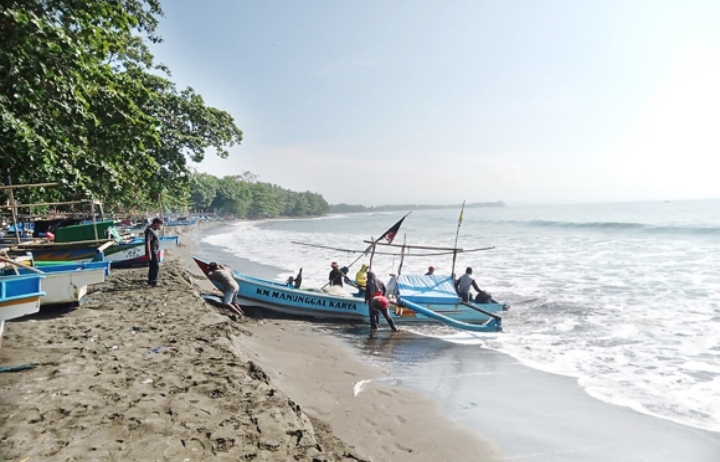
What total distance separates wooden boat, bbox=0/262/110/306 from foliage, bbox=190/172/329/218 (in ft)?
205

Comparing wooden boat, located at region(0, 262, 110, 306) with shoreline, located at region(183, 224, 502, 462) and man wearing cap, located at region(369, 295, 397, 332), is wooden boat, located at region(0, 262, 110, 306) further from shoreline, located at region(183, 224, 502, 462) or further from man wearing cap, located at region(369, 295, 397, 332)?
man wearing cap, located at region(369, 295, 397, 332)

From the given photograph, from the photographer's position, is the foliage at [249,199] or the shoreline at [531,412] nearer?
the shoreline at [531,412]

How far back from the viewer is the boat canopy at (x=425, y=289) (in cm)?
1262

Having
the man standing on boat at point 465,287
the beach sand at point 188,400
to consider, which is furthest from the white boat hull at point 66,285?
the man standing on boat at point 465,287

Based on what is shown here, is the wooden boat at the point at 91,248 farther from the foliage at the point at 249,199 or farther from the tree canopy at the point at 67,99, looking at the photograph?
the foliage at the point at 249,199

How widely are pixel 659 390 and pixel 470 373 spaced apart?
10.9 ft

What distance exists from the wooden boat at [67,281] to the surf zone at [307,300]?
4.36 meters

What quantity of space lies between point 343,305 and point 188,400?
24.7ft

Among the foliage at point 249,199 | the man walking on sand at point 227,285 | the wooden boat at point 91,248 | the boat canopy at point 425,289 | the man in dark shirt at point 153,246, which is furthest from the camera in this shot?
the foliage at point 249,199

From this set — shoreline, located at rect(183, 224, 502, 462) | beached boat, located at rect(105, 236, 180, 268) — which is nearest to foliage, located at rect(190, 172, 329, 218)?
beached boat, located at rect(105, 236, 180, 268)

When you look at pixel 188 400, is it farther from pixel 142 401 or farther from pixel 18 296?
pixel 18 296

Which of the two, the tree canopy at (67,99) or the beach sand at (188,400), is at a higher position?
the tree canopy at (67,99)

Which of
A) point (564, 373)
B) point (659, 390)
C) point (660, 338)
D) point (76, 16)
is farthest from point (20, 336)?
point (660, 338)

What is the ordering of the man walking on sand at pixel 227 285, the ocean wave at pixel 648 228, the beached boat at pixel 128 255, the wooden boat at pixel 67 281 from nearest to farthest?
the wooden boat at pixel 67 281
the man walking on sand at pixel 227 285
the beached boat at pixel 128 255
the ocean wave at pixel 648 228
